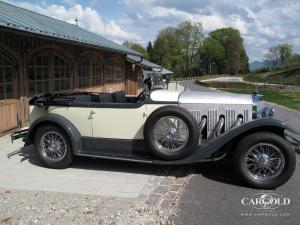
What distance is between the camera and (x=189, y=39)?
10606 cm

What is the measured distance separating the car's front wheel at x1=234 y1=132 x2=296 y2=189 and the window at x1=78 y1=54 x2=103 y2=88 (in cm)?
1138

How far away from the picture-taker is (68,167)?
257 inches

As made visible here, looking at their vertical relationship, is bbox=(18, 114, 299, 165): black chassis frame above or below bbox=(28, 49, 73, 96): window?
below

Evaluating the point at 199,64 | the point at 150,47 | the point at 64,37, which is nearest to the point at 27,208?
the point at 64,37

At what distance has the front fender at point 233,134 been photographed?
5.41 m

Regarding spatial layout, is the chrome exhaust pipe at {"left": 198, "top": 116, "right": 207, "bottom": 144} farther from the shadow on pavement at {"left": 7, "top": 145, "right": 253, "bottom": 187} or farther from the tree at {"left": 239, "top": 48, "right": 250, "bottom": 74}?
the tree at {"left": 239, "top": 48, "right": 250, "bottom": 74}

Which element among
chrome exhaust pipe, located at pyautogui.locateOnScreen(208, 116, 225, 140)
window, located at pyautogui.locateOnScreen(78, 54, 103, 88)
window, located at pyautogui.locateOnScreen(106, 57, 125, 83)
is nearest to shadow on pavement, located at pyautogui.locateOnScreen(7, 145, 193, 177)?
chrome exhaust pipe, located at pyautogui.locateOnScreen(208, 116, 225, 140)

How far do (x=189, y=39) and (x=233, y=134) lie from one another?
103187mm

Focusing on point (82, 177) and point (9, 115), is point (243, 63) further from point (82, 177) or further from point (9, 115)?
point (82, 177)

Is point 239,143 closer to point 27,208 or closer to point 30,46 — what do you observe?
point 27,208

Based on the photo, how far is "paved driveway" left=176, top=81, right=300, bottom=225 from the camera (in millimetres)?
4465

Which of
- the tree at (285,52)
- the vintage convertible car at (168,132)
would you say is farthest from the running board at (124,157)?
the tree at (285,52)

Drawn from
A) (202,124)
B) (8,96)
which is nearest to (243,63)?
(8,96)

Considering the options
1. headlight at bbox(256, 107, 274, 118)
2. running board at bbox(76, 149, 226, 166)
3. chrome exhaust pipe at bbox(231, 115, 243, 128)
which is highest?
headlight at bbox(256, 107, 274, 118)
